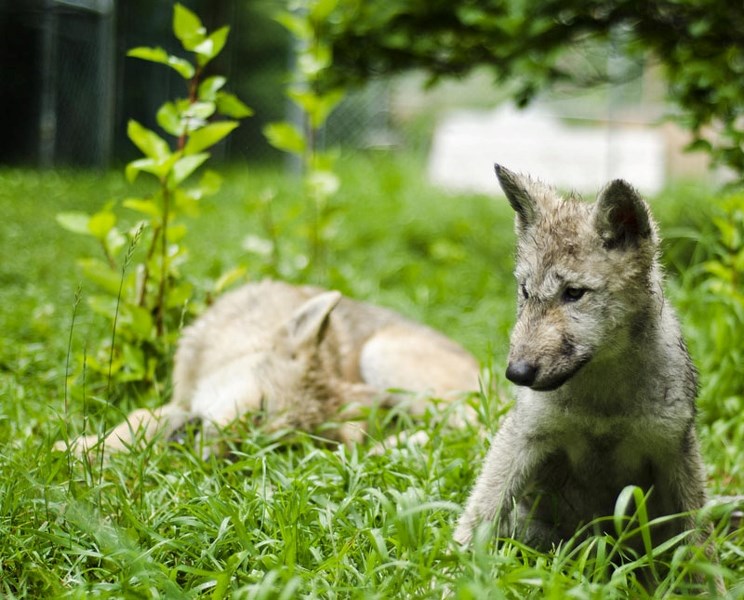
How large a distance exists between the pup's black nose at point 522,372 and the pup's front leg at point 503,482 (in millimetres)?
427

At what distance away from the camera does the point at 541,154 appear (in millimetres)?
13859

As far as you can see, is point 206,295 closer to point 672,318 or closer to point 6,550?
point 6,550

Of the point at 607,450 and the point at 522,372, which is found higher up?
the point at 522,372

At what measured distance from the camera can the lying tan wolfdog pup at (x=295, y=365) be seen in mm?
3805

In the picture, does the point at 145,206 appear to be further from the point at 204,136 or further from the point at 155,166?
the point at 204,136

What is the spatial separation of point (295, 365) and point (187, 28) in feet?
5.05

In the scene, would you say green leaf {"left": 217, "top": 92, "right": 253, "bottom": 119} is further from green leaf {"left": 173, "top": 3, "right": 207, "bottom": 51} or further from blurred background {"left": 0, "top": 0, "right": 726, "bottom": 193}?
blurred background {"left": 0, "top": 0, "right": 726, "bottom": 193}

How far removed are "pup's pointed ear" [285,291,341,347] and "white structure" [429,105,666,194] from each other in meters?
9.13

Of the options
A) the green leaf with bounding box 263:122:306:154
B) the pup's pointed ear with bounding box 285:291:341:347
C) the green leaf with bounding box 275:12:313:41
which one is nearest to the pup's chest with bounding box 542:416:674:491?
the pup's pointed ear with bounding box 285:291:341:347

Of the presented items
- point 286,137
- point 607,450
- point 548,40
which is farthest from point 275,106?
point 607,450

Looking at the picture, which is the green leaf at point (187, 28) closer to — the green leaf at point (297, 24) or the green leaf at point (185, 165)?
the green leaf at point (185, 165)

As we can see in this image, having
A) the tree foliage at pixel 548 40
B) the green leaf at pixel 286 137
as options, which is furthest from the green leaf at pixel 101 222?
the tree foliage at pixel 548 40

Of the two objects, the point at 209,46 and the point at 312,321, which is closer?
the point at 209,46

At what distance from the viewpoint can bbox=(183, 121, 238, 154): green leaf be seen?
3893 mm
